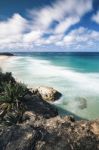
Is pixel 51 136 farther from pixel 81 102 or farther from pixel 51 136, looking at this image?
pixel 81 102

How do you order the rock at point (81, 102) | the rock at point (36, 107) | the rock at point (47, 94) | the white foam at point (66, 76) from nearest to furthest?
1. the rock at point (36, 107)
2. the rock at point (81, 102)
3. the rock at point (47, 94)
4. the white foam at point (66, 76)

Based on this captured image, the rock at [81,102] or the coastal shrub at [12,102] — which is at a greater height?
the coastal shrub at [12,102]

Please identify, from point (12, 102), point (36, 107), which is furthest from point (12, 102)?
point (36, 107)

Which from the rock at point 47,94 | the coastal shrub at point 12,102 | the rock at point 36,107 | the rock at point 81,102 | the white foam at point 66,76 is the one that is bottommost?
the white foam at point 66,76

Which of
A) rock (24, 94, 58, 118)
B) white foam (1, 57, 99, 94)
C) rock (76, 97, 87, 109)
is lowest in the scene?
white foam (1, 57, 99, 94)

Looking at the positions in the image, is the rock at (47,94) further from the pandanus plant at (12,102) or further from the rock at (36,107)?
the pandanus plant at (12,102)

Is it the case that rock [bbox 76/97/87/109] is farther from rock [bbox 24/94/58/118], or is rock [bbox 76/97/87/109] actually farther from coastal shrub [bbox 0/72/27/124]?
coastal shrub [bbox 0/72/27/124]

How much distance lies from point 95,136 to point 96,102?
1068 centimetres

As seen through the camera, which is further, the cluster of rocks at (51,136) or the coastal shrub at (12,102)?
the coastal shrub at (12,102)

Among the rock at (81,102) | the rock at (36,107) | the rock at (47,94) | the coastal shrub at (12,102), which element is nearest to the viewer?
the coastal shrub at (12,102)

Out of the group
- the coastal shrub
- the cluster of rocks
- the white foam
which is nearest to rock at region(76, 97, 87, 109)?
the white foam

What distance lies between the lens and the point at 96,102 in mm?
17891

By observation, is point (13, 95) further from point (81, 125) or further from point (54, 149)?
point (54, 149)

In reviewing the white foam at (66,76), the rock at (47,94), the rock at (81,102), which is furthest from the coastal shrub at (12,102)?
the white foam at (66,76)
